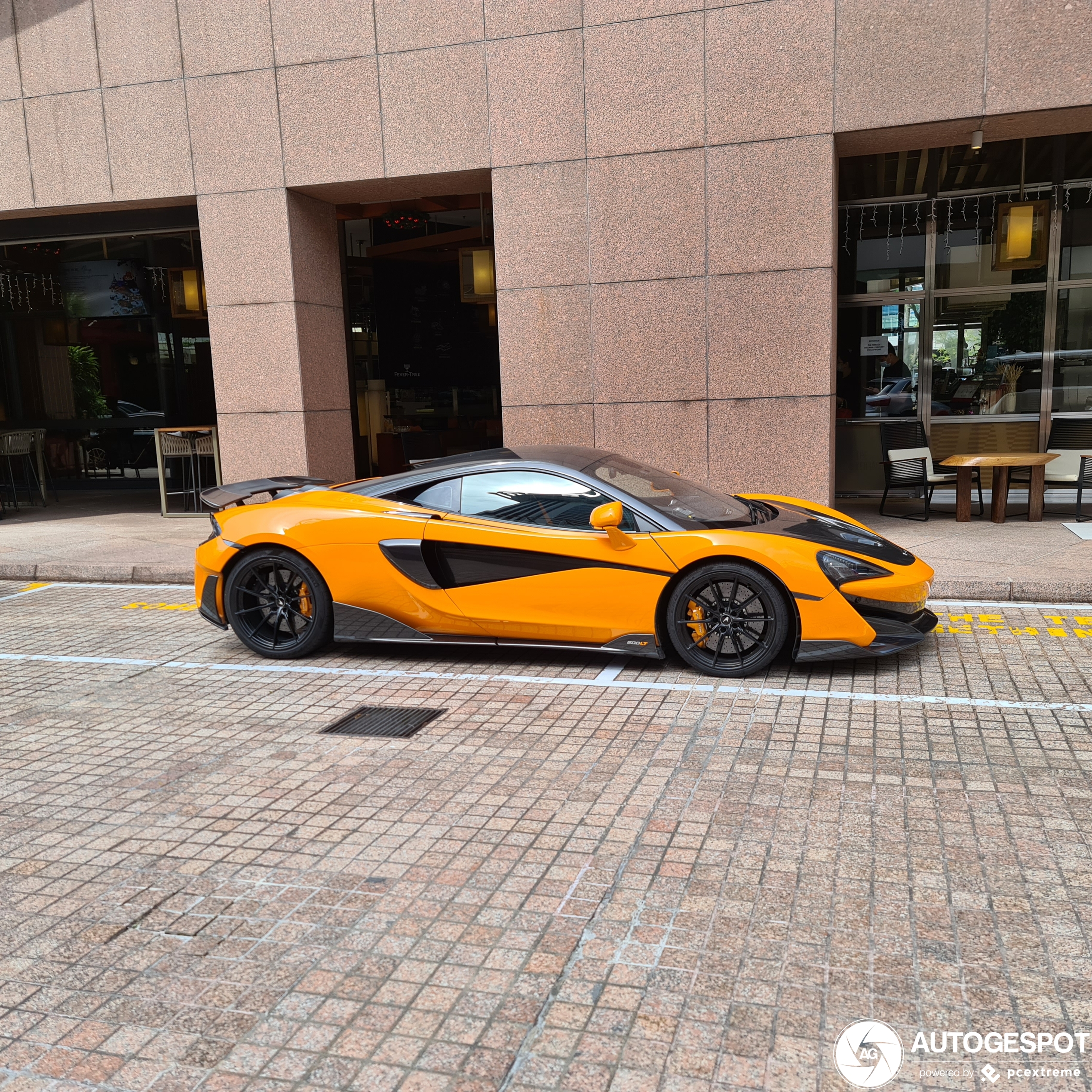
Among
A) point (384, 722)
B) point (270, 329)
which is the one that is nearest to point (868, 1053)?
point (384, 722)

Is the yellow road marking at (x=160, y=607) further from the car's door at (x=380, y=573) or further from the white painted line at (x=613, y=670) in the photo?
the white painted line at (x=613, y=670)

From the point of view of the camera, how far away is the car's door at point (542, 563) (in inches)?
225

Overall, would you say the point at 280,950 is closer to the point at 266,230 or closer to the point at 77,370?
the point at 266,230

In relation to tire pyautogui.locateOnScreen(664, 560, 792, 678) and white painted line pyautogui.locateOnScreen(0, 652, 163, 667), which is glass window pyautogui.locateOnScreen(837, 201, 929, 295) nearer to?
tire pyautogui.locateOnScreen(664, 560, 792, 678)

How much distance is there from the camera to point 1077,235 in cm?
1210

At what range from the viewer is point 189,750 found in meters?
4.80

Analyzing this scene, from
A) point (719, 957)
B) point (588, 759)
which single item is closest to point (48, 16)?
point (588, 759)

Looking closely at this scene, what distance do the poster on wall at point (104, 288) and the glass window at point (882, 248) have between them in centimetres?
1187

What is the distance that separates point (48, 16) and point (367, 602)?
9.69m

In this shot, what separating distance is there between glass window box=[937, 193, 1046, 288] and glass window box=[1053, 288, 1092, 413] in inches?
19.1

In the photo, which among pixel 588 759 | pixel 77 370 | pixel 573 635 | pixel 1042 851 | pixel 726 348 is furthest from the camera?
pixel 77 370

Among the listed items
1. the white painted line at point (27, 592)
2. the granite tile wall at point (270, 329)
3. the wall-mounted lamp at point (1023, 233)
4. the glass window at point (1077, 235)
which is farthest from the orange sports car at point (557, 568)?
the glass window at point (1077, 235)

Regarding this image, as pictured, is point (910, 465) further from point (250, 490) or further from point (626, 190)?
point (250, 490)

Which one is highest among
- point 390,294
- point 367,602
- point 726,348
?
point 390,294
